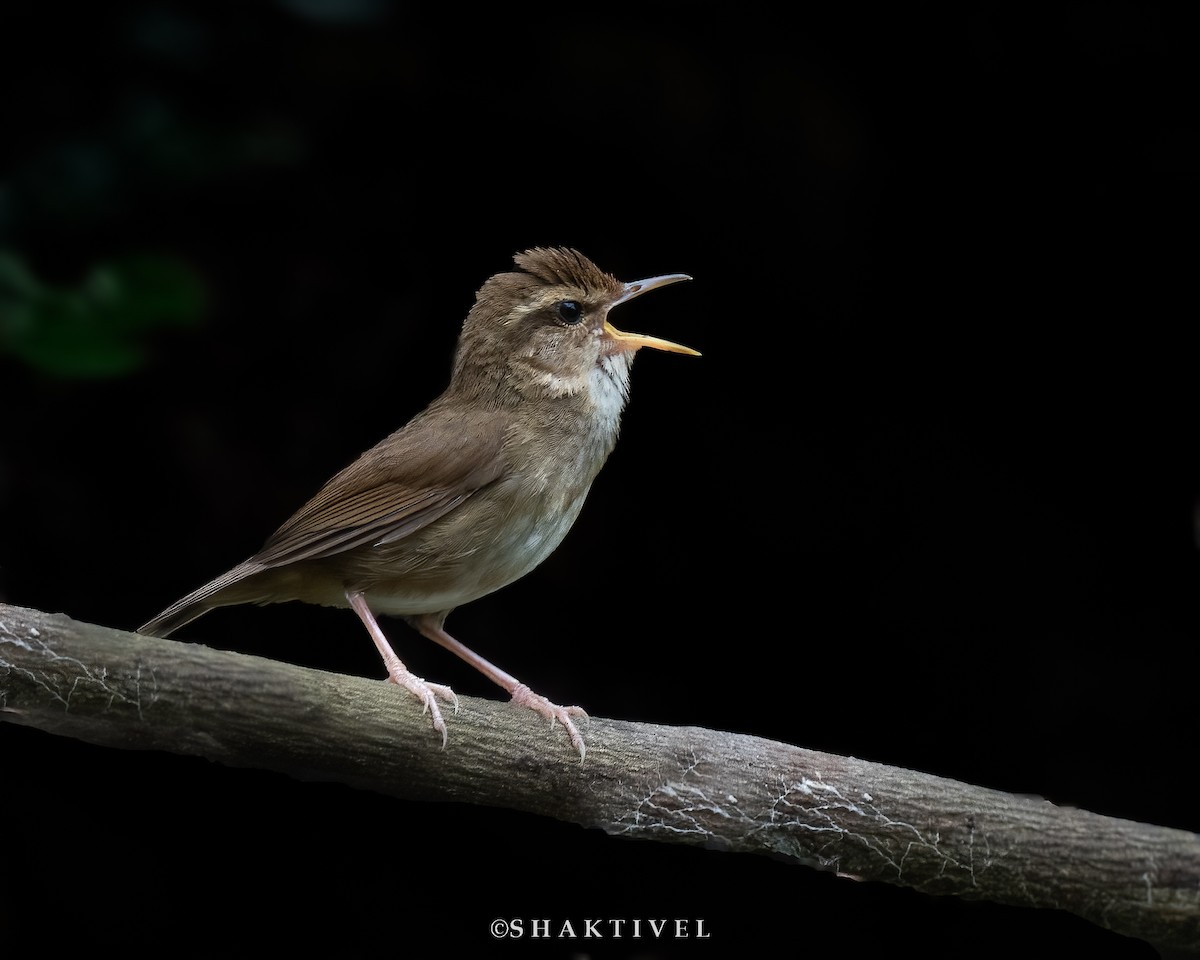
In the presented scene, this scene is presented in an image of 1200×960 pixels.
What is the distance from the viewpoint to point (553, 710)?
3553 mm

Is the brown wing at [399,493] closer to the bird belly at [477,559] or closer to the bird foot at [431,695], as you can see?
the bird belly at [477,559]

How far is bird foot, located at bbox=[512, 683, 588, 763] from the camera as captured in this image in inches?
135

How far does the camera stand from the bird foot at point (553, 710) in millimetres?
3428

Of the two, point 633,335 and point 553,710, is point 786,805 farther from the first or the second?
point 633,335

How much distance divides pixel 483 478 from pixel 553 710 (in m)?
0.63

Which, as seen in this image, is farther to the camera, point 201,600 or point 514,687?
point 514,687

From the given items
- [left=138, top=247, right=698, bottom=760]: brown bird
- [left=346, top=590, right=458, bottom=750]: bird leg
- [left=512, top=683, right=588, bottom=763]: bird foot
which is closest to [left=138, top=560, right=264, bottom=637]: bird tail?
[left=138, top=247, right=698, bottom=760]: brown bird

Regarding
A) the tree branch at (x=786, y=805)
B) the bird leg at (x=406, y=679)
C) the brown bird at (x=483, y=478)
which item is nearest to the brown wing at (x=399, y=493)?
the brown bird at (x=483, y=478)

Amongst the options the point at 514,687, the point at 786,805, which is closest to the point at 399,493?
the point at 514,687

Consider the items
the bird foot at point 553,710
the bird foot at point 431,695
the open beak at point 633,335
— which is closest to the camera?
the bird foot at point 431,695

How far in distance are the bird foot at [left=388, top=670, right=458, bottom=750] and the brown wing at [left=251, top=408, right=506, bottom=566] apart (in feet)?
1.40

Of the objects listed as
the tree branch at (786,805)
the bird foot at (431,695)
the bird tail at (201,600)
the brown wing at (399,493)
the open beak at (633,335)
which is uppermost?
the open beak at (633,335)

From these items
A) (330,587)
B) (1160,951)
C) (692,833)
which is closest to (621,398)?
(330,587)

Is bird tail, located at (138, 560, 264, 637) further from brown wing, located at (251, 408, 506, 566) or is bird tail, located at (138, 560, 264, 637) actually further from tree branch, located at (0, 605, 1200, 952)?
tree branch, located at (0, 605, 1200, 952)
